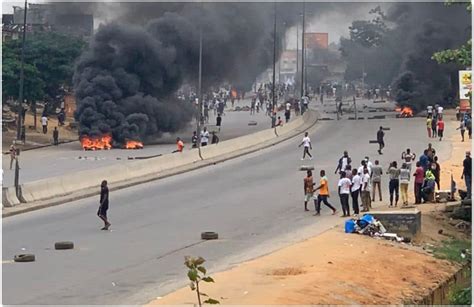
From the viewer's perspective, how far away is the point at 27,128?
60.0 metres

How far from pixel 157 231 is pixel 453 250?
243 inches

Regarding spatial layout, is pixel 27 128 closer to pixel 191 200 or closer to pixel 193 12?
pixel 193 12

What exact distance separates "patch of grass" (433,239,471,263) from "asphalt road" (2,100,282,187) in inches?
566

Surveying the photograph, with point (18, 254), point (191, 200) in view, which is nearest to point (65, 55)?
point (191, 200)

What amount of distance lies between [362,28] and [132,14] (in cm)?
7198

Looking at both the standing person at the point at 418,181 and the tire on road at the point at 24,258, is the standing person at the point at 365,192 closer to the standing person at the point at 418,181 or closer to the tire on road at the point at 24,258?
the standing person at the point at 418,181

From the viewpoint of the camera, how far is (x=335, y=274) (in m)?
17.1

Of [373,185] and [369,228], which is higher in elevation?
[373,185]

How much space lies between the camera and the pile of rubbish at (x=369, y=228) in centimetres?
2172

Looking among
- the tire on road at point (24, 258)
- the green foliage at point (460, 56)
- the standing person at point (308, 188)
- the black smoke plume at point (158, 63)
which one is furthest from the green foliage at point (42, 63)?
the tire on road at point (24, 258)

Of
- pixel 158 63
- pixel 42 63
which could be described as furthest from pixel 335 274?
pixel 42 63

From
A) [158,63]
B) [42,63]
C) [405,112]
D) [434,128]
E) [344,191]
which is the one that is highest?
[42,63]

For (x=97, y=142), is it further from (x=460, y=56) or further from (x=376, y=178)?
(x=460, y=56)

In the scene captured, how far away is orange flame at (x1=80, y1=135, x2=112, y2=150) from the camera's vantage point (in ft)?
170
